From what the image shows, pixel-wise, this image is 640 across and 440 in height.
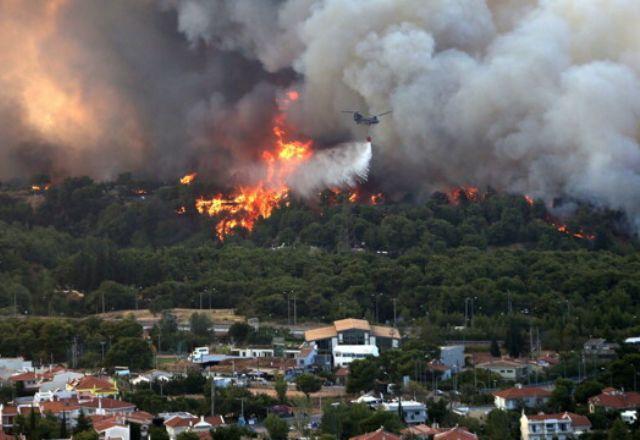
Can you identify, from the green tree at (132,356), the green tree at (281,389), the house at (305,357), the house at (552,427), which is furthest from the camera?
the house at (305,357)

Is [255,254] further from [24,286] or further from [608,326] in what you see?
[608,326]

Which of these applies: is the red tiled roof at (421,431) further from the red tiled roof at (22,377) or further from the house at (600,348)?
the red tiled roof at (22,377)

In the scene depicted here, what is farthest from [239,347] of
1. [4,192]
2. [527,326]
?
[4,192]

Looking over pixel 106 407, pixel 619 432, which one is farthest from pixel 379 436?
pixel 106 407

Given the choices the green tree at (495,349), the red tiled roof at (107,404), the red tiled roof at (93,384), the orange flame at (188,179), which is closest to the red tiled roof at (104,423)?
the red tiled roof at (107,404)

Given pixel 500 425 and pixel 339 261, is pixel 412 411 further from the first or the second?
pixel 339 261

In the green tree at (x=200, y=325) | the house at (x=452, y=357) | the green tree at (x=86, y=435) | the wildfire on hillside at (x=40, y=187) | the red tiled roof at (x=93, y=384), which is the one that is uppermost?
the wildfire on hillside at (x=40, y=187)
